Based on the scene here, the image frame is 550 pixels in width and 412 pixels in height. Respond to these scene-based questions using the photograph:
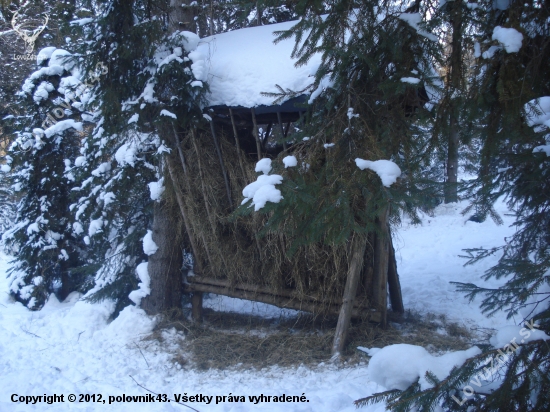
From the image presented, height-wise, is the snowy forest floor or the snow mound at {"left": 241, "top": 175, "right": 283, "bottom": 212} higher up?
the snow mound at {"left": 241, "top": 175, "right": 283, "bottom": 212}

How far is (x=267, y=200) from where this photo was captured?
100 inches

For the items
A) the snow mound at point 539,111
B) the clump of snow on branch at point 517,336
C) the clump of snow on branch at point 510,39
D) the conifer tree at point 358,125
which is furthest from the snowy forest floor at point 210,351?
the clump of snow on branch at point 510,39

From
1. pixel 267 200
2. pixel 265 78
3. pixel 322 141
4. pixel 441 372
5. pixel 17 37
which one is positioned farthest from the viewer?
pixel 17 37

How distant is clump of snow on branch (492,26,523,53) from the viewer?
94.7 inches

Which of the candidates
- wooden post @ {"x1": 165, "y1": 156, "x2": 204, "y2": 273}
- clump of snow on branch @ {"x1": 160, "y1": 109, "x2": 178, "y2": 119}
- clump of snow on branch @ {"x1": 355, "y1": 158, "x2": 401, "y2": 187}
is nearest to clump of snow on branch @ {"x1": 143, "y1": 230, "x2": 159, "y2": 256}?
wooden post @ {"x1": 165, "y1": 156, "x2": 204, "y2": 273}

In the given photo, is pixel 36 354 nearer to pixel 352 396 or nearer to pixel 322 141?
pixel 352 396

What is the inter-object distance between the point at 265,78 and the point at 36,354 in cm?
462

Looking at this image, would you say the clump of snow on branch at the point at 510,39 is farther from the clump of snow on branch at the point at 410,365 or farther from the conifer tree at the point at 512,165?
the clump of snow on branch at the point at 410,365

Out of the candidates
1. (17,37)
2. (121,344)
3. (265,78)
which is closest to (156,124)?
(265,78)

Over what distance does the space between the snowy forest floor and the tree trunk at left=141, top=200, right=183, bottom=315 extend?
24cm

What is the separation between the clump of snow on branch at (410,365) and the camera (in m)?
2.22

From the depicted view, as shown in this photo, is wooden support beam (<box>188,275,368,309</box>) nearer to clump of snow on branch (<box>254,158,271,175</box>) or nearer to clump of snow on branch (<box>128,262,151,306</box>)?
clump of snow on branch (<box>128,262,151,306</box>)

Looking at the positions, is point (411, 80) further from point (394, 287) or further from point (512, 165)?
point (394, 287)

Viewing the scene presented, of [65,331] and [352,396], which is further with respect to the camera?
[65,331]
